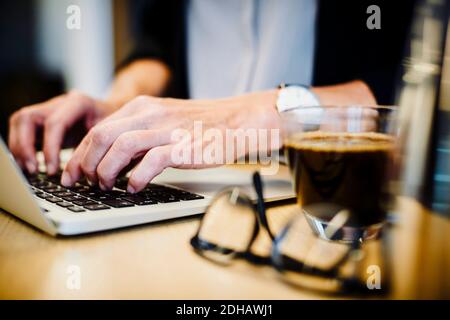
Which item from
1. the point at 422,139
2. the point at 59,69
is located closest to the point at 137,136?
the point at 422,139

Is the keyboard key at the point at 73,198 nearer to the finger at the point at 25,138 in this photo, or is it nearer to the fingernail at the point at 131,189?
the fingernail at the point at 131,189

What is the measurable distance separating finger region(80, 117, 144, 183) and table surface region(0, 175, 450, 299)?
0.30ft

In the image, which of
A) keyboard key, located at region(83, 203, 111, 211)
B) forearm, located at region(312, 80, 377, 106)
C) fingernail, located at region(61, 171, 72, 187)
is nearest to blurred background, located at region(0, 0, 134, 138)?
forearm, located at region(312, 80, 377, 106)

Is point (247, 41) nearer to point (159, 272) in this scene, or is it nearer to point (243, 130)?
point (243, 130)

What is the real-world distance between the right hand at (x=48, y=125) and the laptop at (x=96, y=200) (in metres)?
0.05

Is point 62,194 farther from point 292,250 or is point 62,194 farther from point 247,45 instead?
point 247,45

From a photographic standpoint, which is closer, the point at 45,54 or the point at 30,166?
the point at 30,166

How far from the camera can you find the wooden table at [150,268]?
0.26 m

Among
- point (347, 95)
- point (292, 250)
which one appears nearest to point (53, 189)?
point (292, 250)

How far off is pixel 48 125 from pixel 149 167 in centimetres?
25

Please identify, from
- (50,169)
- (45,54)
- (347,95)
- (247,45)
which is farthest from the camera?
(45,54)

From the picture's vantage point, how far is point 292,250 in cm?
32
